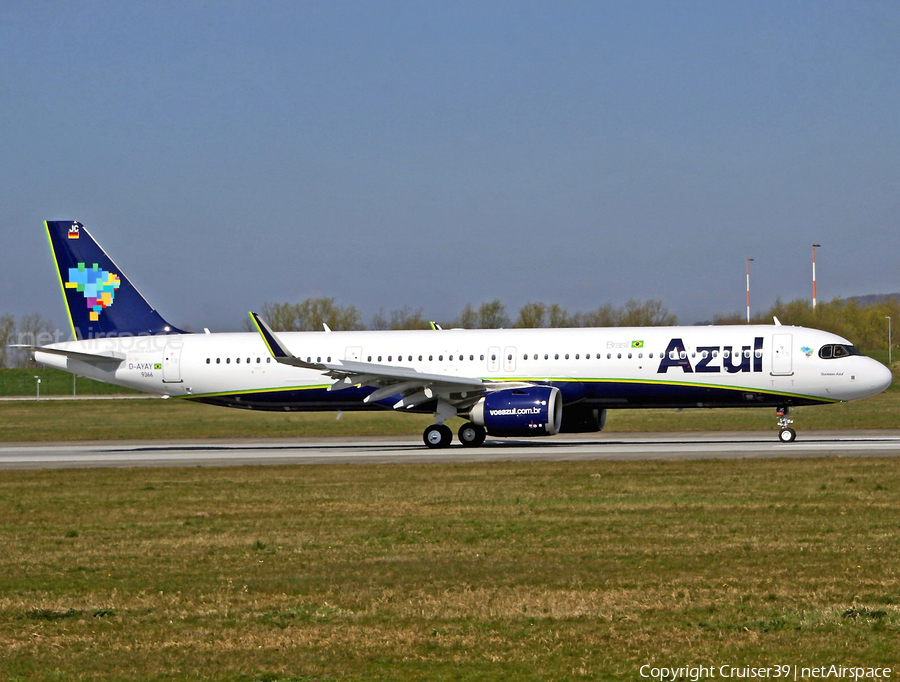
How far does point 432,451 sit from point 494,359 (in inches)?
143

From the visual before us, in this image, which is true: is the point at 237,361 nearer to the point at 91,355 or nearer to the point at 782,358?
the point at 91,355

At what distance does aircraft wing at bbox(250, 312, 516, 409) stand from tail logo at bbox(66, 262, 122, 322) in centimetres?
743

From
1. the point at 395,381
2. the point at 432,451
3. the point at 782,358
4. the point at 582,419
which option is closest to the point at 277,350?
the point at 395,381

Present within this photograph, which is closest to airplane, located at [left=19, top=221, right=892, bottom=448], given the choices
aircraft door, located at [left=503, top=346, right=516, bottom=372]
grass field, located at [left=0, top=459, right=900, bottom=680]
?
aircraft door, located at [left=503, top=346, right=516, bottom=372]

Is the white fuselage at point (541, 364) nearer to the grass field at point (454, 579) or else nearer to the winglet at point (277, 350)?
the winglet at point (277, 350)

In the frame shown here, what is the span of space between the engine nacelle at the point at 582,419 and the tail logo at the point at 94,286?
16268 millimetres

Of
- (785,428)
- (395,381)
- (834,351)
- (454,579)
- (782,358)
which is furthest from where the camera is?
(395,381)

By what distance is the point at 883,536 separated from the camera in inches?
548

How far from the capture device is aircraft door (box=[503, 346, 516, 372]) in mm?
33281

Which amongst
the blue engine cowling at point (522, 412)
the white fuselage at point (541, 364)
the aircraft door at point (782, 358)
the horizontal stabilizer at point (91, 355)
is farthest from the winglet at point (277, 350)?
the aircraft door at point (782, 358)

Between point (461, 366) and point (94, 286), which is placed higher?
point (94, 286)

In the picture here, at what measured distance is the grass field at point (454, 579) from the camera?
28.1 ft

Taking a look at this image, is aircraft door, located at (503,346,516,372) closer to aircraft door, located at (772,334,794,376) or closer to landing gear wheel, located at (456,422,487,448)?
landing gear wheel, located at (456,422,487,448)

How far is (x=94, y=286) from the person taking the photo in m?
37.2
